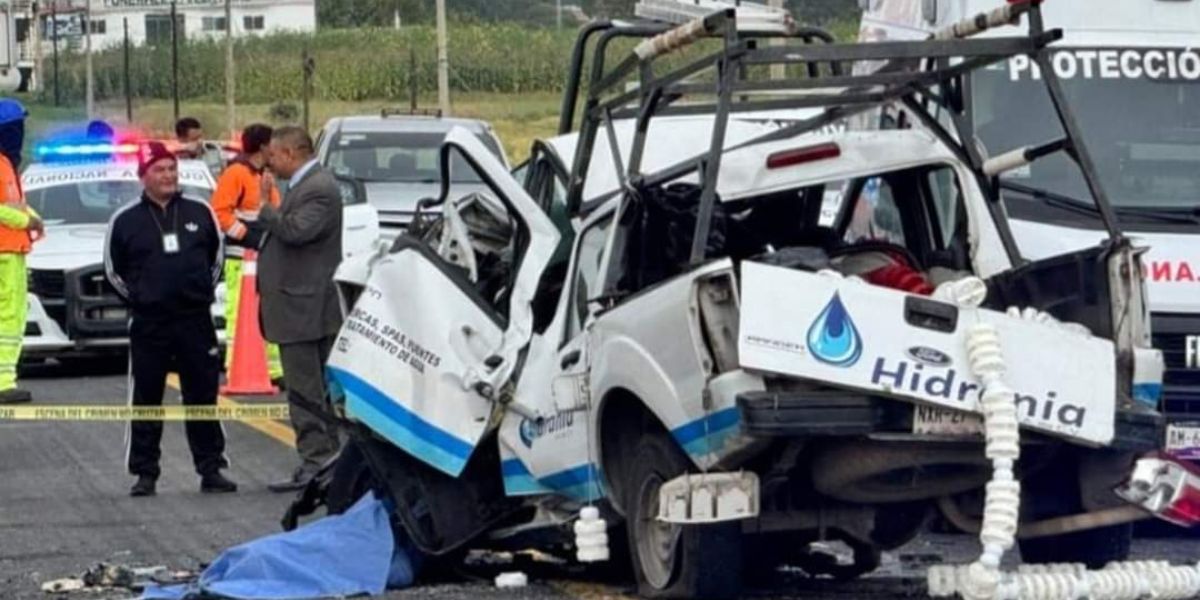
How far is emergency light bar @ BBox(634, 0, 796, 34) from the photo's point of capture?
9148 mm

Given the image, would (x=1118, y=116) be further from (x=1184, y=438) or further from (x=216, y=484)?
(x=216, y=484)

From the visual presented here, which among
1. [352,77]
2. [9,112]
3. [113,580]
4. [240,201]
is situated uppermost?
[9,112]

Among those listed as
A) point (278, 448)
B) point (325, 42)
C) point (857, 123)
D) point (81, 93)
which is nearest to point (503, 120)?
point (325, 42)

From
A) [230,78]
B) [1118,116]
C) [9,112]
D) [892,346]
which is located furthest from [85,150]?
[230,78]

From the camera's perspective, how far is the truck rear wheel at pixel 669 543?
8734 millimetres

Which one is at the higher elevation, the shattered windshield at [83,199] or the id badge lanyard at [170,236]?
the id badge lanyard at [170,236]

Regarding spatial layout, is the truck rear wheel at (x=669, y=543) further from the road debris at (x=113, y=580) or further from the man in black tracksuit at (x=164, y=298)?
the man in black tracksuit at (x=164, y=298)

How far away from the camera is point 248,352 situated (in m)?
18.7

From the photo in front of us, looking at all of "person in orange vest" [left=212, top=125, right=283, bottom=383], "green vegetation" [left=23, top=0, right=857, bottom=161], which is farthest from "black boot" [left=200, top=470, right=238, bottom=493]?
"green vegetation" [left=23, top=0, right=857, bottom=161]

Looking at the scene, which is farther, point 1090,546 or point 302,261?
point 302,261

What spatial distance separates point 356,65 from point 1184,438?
181 ft

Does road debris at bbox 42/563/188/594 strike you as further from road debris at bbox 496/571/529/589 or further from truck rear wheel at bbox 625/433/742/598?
truck rear wheel at bbox 625/433/742/598

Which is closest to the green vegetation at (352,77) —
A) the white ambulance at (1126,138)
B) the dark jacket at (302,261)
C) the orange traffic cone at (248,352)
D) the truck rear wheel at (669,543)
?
the orange traffic cone at (248,352)

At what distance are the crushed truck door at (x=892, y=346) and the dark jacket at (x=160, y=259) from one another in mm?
6088
